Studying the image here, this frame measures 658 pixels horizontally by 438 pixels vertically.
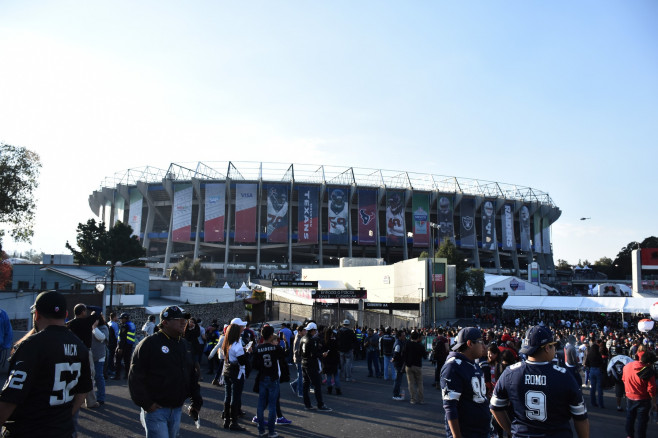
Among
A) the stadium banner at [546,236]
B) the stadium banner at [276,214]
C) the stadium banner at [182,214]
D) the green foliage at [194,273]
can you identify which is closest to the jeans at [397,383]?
the green foliage at [194,273]

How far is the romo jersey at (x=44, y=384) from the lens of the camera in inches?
129

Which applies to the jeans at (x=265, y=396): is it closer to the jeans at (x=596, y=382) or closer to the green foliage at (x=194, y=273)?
the jeans at (x=596, y=382)

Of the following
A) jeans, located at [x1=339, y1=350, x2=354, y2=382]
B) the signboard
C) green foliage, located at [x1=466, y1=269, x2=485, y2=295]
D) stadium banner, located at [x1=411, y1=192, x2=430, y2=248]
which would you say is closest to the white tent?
green foliage, located at [x1=466, y1=269, x2=485, y2=295]

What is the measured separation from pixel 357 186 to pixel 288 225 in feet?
43.3

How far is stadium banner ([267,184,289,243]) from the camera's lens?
78.0 meters

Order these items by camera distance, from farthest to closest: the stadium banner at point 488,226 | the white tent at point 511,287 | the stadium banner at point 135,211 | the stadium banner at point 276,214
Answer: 1. the stadium banner at point 488,226
2. the stadium banner at point 135,211
3. the stadium banner at point 276,214
4. the white tent at point 511,287

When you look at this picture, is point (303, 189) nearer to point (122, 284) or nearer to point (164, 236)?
point (164, 236)

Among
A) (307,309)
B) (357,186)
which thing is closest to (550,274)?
(357,186)

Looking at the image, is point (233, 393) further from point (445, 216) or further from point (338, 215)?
point (445, 216)

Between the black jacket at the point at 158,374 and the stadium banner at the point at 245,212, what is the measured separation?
73674 mm

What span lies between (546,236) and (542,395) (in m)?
103

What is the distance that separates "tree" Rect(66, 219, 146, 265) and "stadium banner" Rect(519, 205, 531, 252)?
67.4 metres

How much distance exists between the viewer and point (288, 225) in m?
79.0

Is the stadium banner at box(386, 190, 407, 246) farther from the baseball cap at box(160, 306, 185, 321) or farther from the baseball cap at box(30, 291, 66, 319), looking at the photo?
the baseball cap at box(30, 291, 66, 319)
